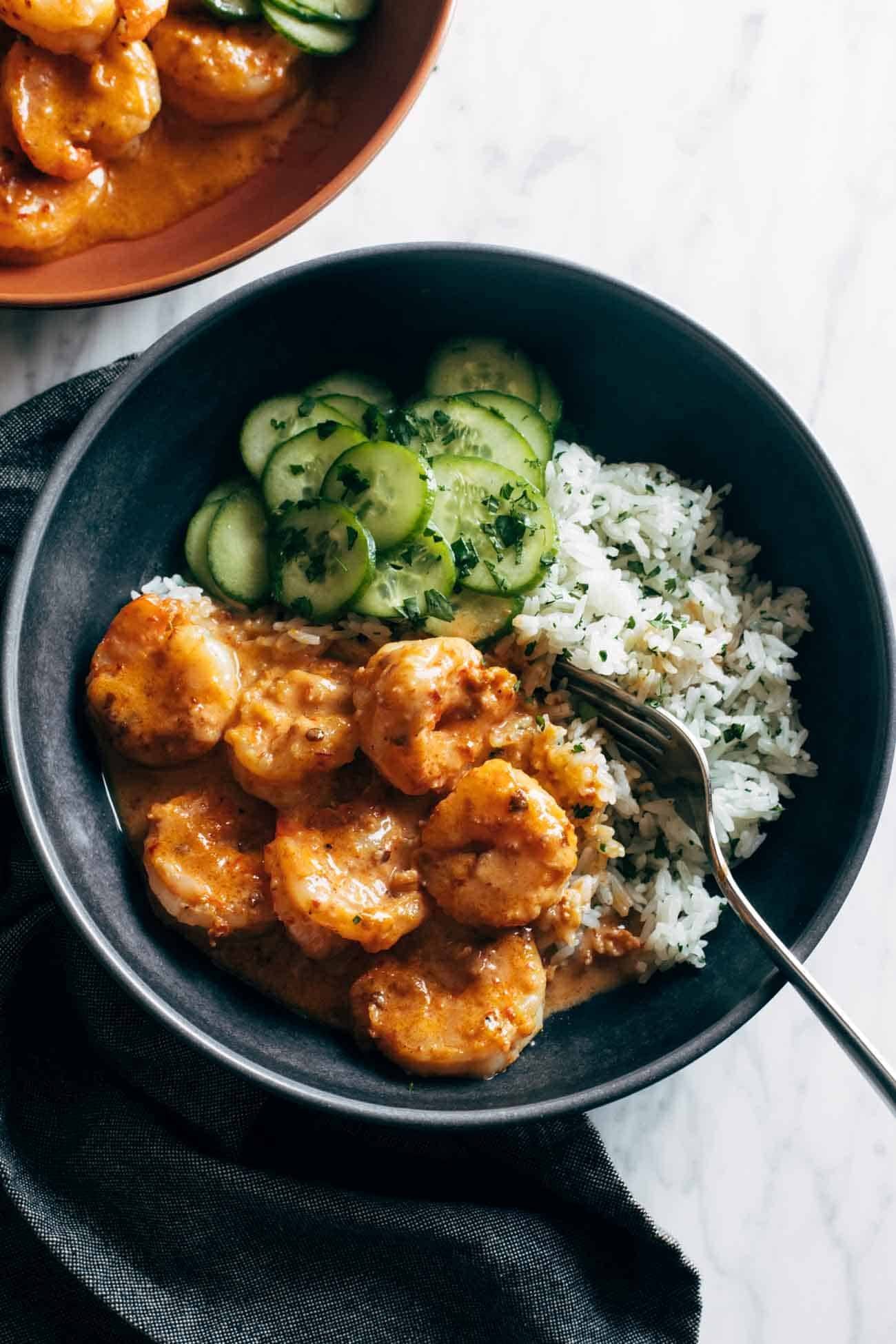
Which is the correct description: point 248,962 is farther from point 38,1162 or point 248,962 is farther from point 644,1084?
point 644,1084

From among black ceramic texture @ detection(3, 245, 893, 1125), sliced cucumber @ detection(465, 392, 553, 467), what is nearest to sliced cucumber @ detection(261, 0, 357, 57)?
black ceramic texture @ detection(3, 245, 893, 1125)

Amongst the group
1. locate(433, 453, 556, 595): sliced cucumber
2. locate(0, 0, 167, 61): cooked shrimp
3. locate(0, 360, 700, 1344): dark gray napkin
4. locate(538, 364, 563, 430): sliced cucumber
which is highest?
locate(0, 0, 167, 61): cooked shrimp

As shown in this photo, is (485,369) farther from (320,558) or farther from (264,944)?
(264,944)

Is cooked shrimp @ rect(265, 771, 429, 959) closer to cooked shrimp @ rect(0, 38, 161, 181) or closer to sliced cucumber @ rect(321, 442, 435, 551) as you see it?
sliced cucumber @ rect(321, 442, 435, 551)

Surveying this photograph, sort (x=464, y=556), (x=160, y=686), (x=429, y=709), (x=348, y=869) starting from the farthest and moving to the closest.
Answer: (x=464, y=556)
(x=160, y=686)
(x=348, y=869)
(x=429, y=709)

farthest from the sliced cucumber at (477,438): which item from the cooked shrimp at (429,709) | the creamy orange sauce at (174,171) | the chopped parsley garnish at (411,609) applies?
the creamy orange sauce at (174,171)

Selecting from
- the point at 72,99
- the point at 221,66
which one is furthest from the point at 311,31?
the point at 72,99

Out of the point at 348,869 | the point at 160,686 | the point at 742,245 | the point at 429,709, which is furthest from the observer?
the point at 742,245
